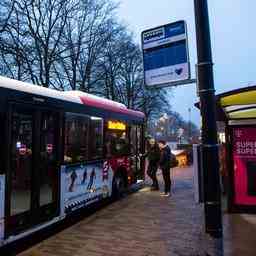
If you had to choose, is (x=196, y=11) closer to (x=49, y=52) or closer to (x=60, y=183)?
(x=60, y=183)

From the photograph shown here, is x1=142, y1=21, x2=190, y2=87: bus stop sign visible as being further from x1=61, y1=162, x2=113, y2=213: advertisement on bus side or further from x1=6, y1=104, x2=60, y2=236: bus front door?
x1=61, y1=162, x2=113, y2=213: advertisement on bus side

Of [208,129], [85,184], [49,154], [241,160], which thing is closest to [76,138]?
[85,184]

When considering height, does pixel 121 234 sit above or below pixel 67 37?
below

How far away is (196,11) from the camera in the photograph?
239 inches

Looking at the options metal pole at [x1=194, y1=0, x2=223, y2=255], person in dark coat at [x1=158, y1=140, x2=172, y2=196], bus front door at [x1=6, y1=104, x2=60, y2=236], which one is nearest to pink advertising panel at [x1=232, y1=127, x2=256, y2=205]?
bus front door at [x1=6, y1=104, x2=60, y2=236]

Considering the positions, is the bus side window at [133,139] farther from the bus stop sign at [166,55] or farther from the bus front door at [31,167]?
the bus stop sign at [166,55]

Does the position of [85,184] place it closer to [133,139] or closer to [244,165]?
[244,165]

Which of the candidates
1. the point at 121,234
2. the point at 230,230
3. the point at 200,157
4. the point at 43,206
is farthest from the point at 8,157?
the point at 230,230

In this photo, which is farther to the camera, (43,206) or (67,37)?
(67,37)

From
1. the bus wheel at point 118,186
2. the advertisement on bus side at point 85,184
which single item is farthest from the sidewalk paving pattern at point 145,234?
the bus wheel at point 118,186

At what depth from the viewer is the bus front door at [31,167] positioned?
8.19 meters

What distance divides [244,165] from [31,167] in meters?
4.98

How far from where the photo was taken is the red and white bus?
26.6ft

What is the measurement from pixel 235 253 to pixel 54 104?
4.43 m
